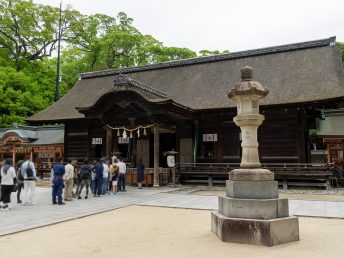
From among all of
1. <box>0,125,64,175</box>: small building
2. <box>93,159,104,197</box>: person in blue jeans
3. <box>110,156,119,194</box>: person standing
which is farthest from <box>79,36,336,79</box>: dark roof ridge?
<box>93,159,104,197</box>: person in blue jeans

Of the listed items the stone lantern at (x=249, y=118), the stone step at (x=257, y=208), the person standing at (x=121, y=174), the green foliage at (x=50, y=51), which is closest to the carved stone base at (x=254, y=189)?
the stone step at (x=257, y=208)

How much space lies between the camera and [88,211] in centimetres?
977

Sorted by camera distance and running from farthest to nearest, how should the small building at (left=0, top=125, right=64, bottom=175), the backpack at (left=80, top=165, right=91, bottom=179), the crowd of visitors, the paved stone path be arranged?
the small building at (left=0, top=125, right=64, bottom=175), the backpack at (left=80, top=165, right=91, bottom=179), the crowd of visitors, the paved stone path

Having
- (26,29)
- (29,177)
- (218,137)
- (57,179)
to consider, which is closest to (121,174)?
(57,179)

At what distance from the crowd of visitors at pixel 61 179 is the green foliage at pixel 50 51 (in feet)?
57.4

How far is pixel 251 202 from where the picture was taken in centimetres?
634

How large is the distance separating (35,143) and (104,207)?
1552 centimetres

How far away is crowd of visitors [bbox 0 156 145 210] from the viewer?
998 centimetres

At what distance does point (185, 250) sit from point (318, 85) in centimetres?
1328

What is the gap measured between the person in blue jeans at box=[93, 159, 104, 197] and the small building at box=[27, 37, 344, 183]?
3.66 meters

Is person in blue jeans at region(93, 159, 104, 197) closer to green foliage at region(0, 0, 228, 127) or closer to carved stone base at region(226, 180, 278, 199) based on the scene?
carved stone base at region(226, 180, 278, 199)

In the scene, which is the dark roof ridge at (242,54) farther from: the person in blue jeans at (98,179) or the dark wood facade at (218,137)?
the person in blue jeans at (98,179)

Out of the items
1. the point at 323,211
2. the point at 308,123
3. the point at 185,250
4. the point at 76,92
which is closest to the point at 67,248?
the point at 185,250

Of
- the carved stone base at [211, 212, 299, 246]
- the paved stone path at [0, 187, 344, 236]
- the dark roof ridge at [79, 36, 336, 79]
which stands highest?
the dark roof ridge at [79, 36, 336, 79]
